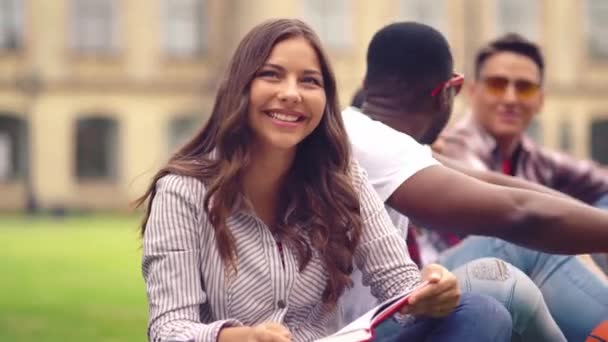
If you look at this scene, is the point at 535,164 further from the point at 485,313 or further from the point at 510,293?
the point at 485,313

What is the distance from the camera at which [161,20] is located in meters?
30.4

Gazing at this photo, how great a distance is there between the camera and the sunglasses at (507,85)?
191 inches

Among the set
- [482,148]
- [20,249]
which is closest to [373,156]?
[482,148]

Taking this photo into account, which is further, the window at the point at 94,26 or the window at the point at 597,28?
the window at the point at 597,28

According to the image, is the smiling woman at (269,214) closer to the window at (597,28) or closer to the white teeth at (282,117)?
the white teeth at (282,117)

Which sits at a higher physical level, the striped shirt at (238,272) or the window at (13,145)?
the striped shirt at (238,272)

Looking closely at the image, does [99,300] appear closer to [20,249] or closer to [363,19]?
[20,249]

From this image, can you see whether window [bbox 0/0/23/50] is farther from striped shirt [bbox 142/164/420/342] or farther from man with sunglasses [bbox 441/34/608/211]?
striped shirt [bbox 142/164/420/342]

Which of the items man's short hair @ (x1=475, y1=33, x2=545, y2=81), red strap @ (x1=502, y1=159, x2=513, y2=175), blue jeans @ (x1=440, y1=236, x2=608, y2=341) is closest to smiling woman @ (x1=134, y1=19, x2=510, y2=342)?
blue jeans @ (x1=440, y1=236, x2=608, y2=341)

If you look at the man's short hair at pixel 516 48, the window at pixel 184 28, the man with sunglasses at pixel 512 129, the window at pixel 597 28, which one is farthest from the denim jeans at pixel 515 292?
the window at pixel 597 28

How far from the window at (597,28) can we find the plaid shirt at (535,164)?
26270mm

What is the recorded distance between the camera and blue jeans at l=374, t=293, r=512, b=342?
258 cm

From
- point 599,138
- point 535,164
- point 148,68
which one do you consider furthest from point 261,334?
point 599,138

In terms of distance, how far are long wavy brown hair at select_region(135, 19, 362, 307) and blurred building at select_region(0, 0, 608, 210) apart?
88.2 ft
